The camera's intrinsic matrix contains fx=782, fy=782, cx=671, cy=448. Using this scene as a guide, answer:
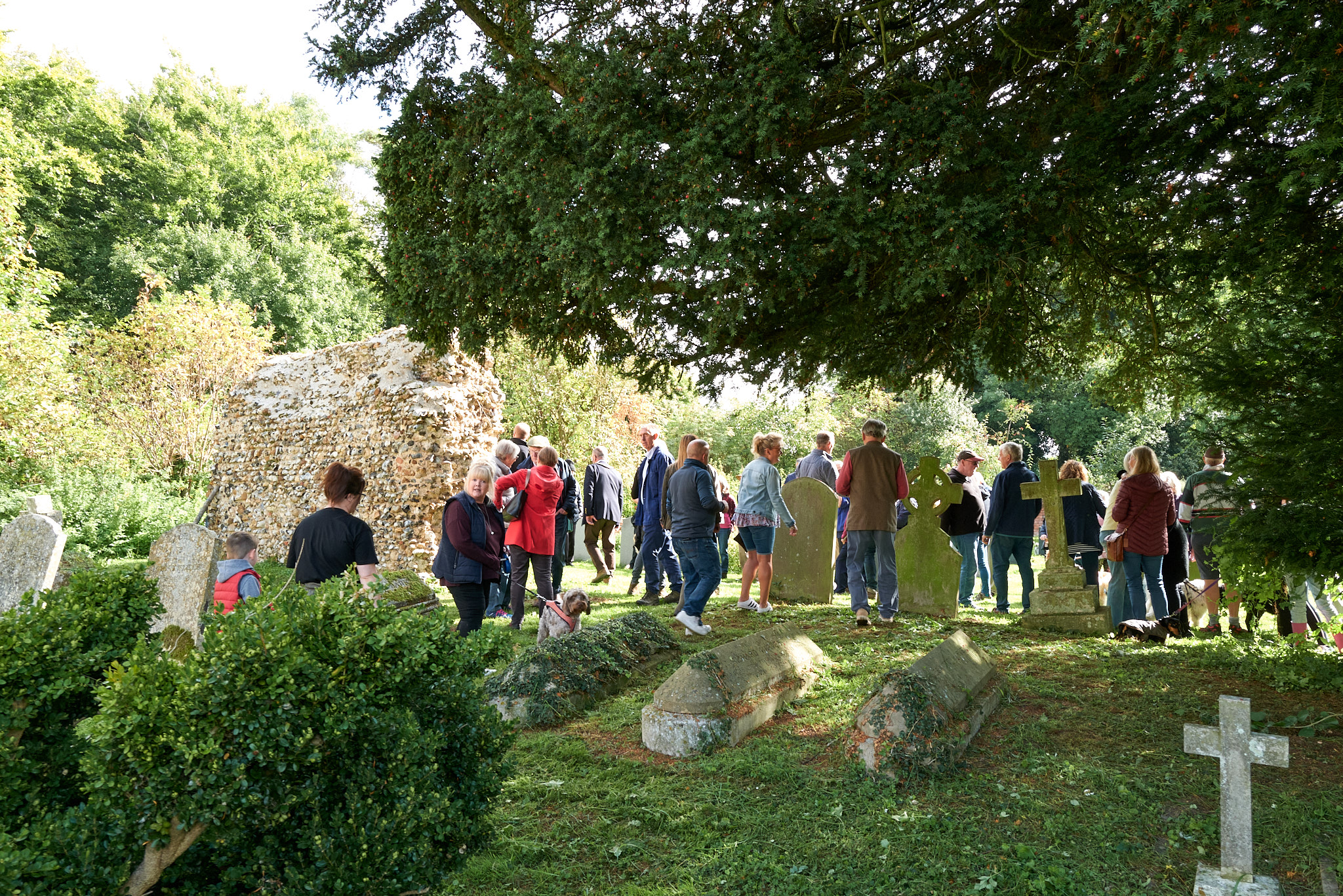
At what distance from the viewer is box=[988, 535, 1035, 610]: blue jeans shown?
9.23 meters

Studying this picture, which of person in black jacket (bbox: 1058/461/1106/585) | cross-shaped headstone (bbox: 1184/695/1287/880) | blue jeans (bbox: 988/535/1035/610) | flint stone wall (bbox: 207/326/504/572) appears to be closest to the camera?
cross-shaped headstone (bbox: 1184/695/1287/880)

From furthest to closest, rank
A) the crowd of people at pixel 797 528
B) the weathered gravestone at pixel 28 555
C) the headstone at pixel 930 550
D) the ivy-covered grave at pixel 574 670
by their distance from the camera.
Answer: the headstone at pixel 930 550 < the crowd of people at pixel 797 528 < the weathered gravestone at pixel 28 555 < the ivy-covered grave at pixel 574 670

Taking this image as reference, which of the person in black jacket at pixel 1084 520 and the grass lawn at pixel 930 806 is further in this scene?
the person in black jacket at pixel 1084 520

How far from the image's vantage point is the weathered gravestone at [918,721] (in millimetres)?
4191

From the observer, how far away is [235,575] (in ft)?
16.6

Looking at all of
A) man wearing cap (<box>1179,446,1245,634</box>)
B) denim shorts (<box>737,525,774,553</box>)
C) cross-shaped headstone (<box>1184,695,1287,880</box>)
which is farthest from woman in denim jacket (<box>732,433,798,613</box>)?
cross-shaped headstone (<box>1184,695,1287,880</box>)

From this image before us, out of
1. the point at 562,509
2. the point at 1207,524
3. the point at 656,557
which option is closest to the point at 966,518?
the point at 1207,524

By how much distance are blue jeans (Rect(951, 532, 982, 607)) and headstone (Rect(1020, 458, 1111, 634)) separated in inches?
65.2

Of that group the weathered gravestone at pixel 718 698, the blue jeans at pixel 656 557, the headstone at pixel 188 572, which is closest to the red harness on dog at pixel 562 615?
the weathered gravestone at pixel 718 698

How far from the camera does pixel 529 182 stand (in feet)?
17.6

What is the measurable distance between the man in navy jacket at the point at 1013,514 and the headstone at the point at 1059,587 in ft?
2.64

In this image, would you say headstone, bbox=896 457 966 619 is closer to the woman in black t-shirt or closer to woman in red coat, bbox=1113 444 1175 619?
woman in red coat, bbox=1113 444 1175 619

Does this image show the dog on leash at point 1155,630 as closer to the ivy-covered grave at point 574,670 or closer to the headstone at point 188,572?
the ivy-covered grave at point 574,670

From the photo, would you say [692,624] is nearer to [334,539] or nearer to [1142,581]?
[334,539]
